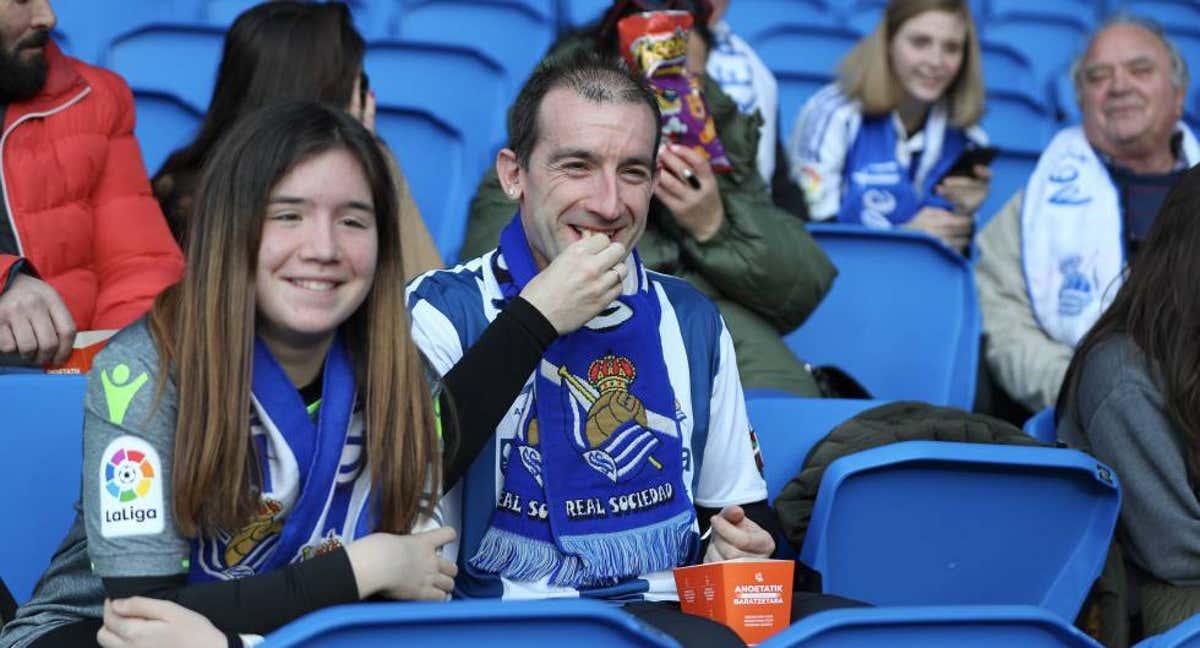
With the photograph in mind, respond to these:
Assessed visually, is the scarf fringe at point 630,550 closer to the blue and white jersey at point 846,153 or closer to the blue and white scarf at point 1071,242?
the blue and white scarf at point 1071,242

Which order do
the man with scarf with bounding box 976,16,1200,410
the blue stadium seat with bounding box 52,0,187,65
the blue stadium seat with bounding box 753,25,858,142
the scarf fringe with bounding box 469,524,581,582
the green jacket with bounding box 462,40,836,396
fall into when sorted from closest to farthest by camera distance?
the scarf fringe with bounding box 469,524,581,582
the green jacket with bounding box 462,40,836,396
the man with scarf with bounding box 976,16,1200,410
the blue stadium seat with bounding box 52,0,187,65
the blue stadium seat with bounding box 753,25,858,142

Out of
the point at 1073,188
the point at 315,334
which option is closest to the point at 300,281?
the point at 315,334

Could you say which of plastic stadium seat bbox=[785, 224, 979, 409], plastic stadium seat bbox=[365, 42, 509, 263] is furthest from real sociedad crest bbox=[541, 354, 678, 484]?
plastic stadium seat bbox=[365, 42, 509, 263]

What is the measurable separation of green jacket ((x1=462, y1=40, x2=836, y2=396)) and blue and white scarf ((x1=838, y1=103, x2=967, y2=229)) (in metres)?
1.03

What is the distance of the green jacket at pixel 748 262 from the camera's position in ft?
10.2

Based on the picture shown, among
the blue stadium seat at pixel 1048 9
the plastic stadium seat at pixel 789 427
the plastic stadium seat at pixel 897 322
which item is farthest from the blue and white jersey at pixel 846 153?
the blue stadium seat at pixel 1048 9

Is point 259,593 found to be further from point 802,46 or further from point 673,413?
point 802,46

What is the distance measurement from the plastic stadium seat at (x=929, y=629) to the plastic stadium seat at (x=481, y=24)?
11.5ft

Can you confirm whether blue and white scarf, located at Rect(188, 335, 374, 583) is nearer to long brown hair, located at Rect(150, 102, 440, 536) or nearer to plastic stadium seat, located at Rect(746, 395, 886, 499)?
long brown hair, located at Rect(150, 102, 440, 536)

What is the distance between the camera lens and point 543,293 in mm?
2154

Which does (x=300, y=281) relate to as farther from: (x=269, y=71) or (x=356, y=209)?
(x=269, y=71)

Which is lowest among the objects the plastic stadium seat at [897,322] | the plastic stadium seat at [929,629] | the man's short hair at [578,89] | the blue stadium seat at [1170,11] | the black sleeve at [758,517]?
the plastic stadium seat at [897,322]

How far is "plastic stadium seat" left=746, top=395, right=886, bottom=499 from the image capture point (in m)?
2.62

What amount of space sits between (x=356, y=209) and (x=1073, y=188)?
2.37 m
